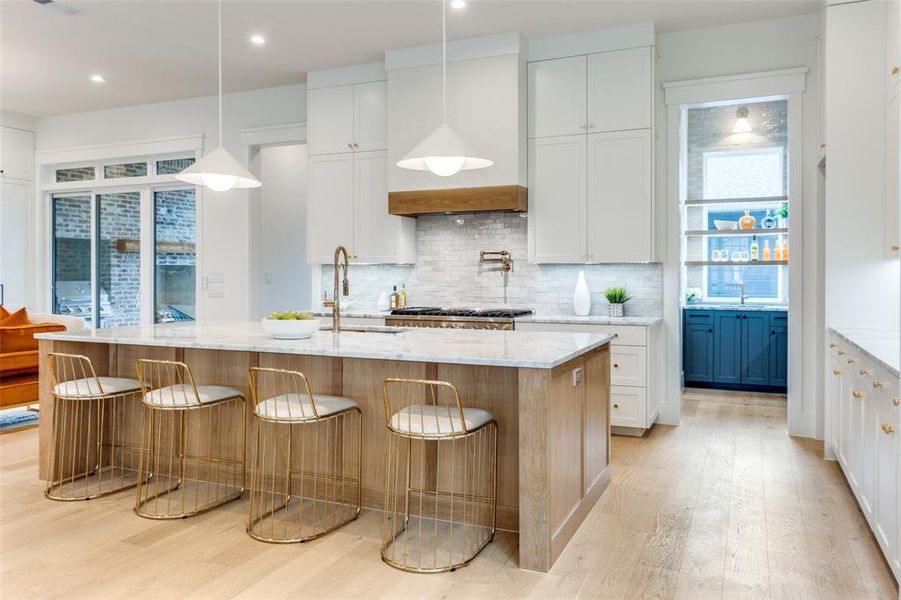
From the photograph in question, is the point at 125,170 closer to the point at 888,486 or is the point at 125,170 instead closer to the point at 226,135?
the point at 226,135

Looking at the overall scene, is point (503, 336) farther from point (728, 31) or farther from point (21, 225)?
point (21, 225)

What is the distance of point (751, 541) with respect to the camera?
2984 millimetres

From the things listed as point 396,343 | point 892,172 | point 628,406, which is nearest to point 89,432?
point 396,343

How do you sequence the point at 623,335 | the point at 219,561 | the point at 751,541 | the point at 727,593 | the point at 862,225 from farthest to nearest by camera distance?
the point at 623,335 < the point at 862,225 < the point at 751,541 < the point at 219,561 < the point at 727,593

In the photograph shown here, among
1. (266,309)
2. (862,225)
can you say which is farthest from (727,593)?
(266,309)

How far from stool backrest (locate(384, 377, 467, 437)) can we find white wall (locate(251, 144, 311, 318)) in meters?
4.24

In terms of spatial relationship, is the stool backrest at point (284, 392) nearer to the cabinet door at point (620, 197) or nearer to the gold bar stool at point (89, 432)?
the gold bar stool at point (89, 432)

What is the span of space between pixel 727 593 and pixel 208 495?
258cm

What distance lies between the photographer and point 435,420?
2795 mm

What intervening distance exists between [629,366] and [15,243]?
23.4 ft

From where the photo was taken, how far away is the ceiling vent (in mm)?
4629

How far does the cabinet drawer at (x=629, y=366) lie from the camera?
15.9 ft

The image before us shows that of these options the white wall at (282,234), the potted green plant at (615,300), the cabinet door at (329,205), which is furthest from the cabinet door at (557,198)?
the white wall at (282,234)

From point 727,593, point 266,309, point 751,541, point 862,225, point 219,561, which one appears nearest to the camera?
point 727,593
